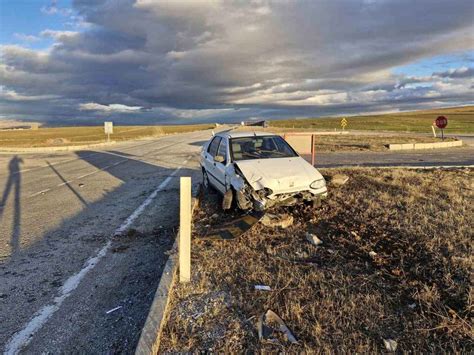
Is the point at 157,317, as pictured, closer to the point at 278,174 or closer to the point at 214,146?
the point at 278,174

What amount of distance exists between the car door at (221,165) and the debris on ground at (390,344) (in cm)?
479

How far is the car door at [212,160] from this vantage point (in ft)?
27.7

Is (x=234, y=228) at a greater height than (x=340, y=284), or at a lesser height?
greater

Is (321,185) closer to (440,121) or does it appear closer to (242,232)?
(242,232)

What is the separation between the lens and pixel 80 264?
5020 mm

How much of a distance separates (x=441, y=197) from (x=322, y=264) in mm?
4316

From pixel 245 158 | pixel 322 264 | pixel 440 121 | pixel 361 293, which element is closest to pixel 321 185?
pixel 245 158

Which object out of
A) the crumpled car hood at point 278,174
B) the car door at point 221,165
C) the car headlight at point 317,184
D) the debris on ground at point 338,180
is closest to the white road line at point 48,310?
the car door at point 221,165

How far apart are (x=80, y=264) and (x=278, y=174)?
3.49 meters

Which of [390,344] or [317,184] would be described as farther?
[317,184]

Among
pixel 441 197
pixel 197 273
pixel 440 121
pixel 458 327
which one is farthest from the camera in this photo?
pixel 440 121

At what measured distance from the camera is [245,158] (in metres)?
7.54

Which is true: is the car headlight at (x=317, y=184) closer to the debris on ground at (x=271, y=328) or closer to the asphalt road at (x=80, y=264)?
the asphalt road at (x=80, y=264)

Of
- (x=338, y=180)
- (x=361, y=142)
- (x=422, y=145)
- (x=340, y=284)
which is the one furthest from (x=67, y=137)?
(x=340, y=284)
